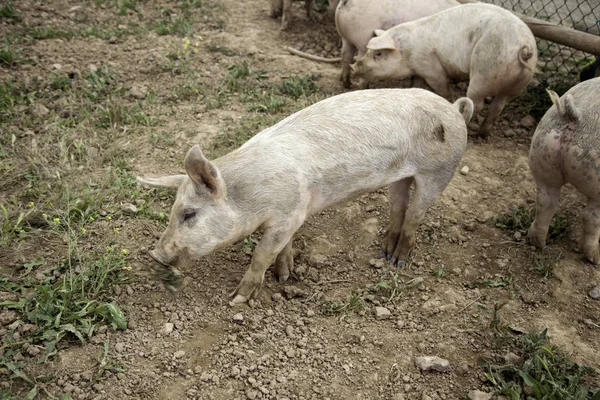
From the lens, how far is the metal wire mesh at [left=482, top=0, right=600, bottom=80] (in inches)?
247

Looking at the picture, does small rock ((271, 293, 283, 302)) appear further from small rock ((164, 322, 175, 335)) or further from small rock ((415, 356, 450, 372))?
small rock ((415, 356, 450, 372))

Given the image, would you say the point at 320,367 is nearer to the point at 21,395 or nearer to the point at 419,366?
the point at 419,366

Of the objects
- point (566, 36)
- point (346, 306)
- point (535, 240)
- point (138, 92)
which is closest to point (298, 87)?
point (138, 92)

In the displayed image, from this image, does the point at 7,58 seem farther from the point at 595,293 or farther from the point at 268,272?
the point at 595,293

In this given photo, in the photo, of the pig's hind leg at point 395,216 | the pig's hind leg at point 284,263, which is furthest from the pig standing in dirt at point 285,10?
the pig's hind leg at point 284,263

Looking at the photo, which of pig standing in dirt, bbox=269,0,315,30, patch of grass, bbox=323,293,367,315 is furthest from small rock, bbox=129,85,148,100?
patch of grass, bbox=323,293,367,315

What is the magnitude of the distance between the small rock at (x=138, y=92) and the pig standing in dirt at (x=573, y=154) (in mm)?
3567

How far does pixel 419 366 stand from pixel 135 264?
1857 mm

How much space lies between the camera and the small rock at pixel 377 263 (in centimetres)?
403

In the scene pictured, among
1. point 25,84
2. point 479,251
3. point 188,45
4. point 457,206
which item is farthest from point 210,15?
point 479,251

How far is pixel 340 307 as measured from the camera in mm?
3623

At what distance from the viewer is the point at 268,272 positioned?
3.95 m

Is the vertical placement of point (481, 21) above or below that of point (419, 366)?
above

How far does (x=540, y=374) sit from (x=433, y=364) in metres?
0.56
